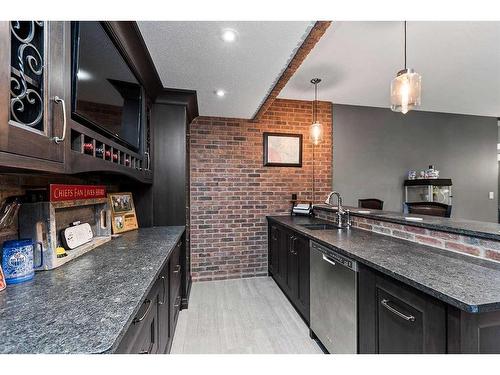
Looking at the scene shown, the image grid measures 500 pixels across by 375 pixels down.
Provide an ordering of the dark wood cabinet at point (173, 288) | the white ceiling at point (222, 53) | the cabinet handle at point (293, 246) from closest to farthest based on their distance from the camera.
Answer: the white ceiling at point (222, 53) → the dark wood cabinet at point (173, 288) → the cabinet handle at point (293, 246)

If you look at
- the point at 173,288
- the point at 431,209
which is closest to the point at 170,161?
the point at 173,288

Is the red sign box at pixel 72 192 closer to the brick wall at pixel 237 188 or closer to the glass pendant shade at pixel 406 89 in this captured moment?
the brick wall at pixel 237 188

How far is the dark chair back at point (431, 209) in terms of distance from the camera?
2.70 m

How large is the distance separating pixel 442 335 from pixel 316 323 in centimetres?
118

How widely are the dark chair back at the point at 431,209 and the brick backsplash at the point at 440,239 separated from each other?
1.06m

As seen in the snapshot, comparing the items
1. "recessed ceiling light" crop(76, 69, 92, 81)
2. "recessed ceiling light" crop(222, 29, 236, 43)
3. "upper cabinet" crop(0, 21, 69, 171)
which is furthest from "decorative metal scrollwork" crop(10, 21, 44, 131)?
"recessed ceiling light" crop(222, 29, 236, 43)

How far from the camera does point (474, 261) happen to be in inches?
51.8

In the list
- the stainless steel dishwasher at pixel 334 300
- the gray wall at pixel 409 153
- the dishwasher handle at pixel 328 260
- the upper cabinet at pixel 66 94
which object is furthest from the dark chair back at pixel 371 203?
the upper cabinet at pixel 66 94

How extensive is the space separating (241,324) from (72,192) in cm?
187

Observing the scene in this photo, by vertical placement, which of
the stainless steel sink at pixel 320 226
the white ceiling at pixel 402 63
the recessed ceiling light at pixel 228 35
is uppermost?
the white ceiling at pixel 402 63

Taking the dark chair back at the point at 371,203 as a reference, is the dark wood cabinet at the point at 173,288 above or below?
below

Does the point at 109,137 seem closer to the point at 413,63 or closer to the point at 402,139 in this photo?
the point at 413,63

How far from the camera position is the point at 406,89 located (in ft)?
6.59
